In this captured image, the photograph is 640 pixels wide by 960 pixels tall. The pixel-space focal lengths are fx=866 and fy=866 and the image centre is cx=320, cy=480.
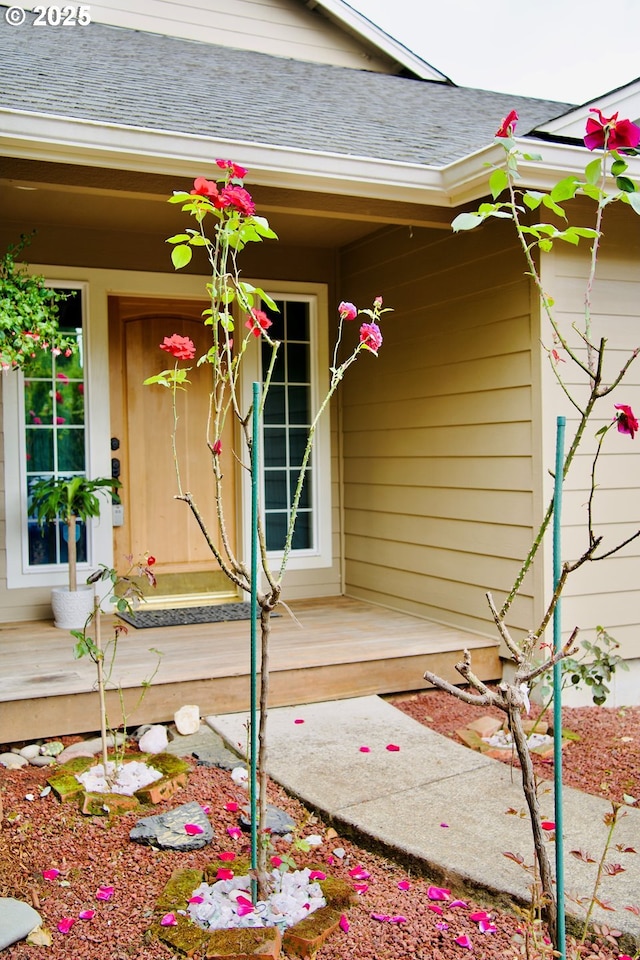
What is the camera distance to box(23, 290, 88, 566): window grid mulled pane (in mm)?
5148

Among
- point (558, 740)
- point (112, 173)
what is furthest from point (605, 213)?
point (558, 740)

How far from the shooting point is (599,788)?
318 centimetres

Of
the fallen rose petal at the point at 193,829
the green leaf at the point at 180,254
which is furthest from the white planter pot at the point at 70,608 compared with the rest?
the green leaf at the point at 180,254

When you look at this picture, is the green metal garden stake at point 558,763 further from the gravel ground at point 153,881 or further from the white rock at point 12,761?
the white rock at point 12,761

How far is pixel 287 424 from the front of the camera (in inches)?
231

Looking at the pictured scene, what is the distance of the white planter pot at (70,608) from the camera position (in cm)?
482

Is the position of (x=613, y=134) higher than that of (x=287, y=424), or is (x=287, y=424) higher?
(x=613, y=134)

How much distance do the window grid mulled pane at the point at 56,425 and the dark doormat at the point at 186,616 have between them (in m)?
0.52

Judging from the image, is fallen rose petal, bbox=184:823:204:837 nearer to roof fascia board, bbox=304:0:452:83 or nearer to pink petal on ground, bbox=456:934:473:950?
pink petal on ground, bbox=456:934:473:950

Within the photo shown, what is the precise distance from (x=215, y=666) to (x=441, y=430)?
189cm

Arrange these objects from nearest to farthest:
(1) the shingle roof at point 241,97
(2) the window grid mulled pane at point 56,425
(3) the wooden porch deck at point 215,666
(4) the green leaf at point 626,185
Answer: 1. (4) the green leaf at point 626,185
2. (3) the wooden porch deck at point 215,666
3. (1) the shingle roof at point 241,97
4. (2) the window grid mulled pane at point 56,425

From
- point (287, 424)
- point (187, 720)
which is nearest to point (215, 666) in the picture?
point (187, 720)

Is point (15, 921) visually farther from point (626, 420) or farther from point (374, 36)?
point (374, 36)

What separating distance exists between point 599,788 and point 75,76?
413cm
